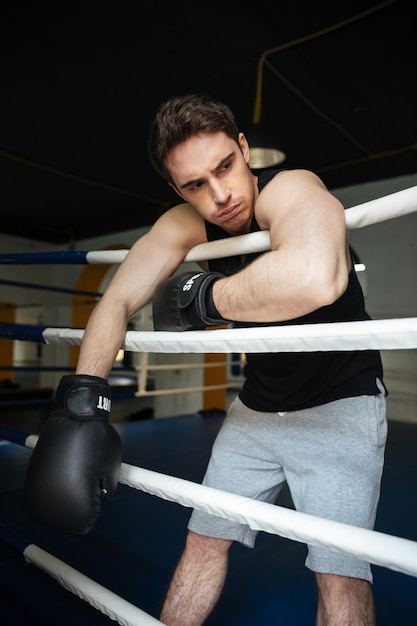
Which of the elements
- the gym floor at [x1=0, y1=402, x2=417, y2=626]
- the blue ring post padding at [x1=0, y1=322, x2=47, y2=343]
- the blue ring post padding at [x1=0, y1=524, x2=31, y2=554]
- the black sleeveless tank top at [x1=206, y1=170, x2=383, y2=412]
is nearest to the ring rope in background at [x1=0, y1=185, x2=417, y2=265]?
the black sleeveless tank top at [x1=206, y1=170, x2=383, y2=412]

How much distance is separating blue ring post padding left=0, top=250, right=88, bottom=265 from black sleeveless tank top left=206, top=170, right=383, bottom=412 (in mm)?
500

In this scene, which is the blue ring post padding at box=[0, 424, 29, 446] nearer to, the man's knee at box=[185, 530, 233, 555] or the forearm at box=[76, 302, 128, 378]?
the forearm at box=[76, 302, 128, 378]

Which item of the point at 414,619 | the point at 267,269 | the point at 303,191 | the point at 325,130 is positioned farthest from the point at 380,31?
the point at 414,619

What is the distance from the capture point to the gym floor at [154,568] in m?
1.21

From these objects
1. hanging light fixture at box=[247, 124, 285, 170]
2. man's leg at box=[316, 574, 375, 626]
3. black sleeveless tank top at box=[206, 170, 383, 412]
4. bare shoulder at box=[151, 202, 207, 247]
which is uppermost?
hanging light fixture at box=[247, 124, 285, 170]

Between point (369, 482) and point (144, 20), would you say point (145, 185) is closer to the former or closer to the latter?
point (144, 20)

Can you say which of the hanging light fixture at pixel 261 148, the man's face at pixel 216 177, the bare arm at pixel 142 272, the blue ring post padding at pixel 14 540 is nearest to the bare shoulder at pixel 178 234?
the bare arm at pixel 142 272

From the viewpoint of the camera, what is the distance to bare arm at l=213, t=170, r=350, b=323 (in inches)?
27.7

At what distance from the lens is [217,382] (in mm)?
5148

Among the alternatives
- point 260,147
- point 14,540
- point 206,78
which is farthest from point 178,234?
point 206,78

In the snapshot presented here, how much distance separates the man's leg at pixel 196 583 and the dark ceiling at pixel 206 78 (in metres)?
2.11

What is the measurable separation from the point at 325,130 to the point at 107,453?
4091 mm

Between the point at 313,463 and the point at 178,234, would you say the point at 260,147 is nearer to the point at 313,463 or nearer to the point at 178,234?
the point at 178,234

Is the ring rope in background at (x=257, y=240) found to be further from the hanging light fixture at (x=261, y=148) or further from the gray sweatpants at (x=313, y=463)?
the hanging light fixture at (x=261, y=148)
